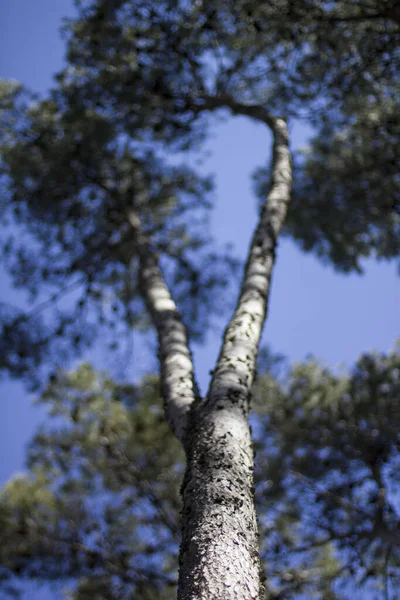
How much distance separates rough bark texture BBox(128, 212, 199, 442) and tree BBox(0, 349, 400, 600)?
5.76 feet

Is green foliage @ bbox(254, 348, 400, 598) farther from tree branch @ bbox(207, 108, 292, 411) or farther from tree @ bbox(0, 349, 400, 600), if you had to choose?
tree branch @ bbox(207, 108, 292, 411)

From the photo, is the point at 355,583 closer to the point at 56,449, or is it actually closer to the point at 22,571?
the point at 22,571

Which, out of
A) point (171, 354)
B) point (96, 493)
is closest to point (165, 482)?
point (96, 493)

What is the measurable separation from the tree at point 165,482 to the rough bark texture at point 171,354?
1.76m

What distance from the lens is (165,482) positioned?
604 cm

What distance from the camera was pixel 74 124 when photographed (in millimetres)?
5961

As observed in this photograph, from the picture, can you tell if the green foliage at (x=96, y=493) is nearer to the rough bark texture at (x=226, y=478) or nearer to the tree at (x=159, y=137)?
the tree at (x=159, y=137)

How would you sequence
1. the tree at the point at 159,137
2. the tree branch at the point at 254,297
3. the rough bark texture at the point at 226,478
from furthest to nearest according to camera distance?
the tree at the point at 159,137 < the tree branch at the point at 254,297 < the rough bark texture at the point at 226,478

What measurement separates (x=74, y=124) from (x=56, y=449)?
13.9 ft

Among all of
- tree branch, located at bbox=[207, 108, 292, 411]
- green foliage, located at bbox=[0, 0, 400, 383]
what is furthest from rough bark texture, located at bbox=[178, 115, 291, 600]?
green foliage, located at bbox=[0, 0, 400, 383]

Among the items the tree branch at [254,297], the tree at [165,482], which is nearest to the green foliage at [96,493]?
the tree at [165,482]

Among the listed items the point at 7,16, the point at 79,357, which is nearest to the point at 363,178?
the point at 79,357

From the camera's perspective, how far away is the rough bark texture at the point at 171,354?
8.52 feet

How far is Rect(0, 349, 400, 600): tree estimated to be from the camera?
5.33 metres
